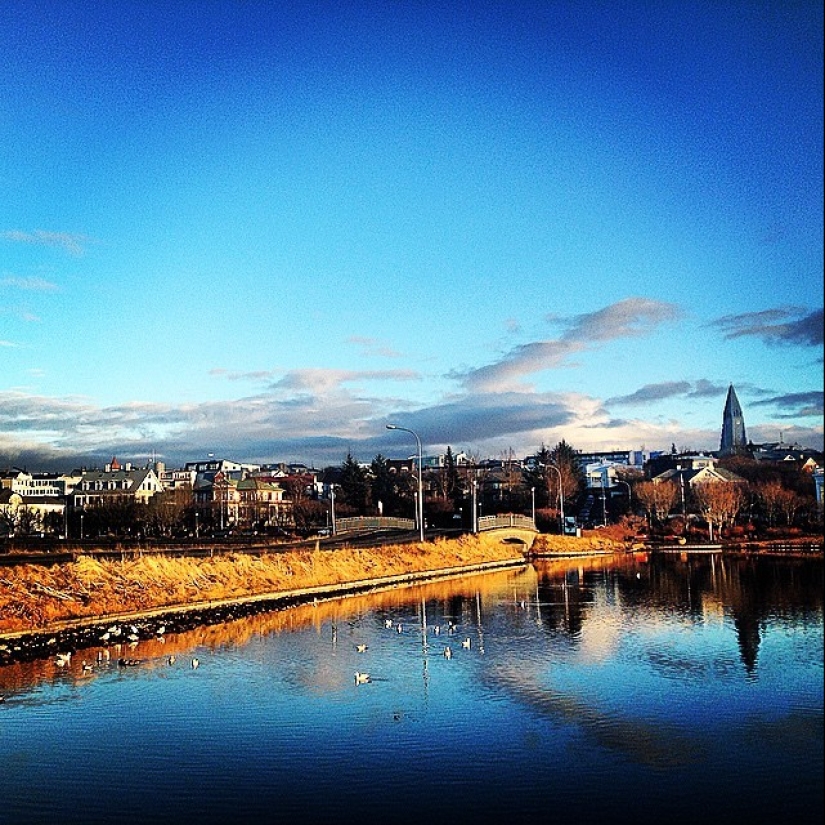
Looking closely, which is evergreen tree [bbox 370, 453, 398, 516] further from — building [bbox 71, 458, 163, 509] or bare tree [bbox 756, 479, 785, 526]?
bare tree [bbox 756, 479, 785, 526]

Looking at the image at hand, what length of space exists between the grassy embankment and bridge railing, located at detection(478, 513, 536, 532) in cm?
1714

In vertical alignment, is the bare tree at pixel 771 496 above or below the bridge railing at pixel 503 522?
above

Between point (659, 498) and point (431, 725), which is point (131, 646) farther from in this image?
point (659, 498)

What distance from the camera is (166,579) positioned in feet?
97.5

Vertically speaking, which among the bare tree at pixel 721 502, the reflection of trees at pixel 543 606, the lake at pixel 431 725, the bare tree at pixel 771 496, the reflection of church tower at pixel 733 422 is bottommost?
the reflection of trees at pixel 543 606

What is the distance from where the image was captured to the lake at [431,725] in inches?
395

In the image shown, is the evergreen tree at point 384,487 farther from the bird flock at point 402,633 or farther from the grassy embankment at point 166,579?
the bird flock at point 402,633

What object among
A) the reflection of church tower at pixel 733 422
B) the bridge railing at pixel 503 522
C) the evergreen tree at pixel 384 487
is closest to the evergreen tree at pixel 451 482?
the evergreen tree at pixel 384 487

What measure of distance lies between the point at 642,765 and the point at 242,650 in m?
12.5

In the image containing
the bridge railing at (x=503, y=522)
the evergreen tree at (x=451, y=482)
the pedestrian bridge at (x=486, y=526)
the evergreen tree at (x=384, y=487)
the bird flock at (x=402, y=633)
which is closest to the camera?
the bird flock at (x=402, y=633)

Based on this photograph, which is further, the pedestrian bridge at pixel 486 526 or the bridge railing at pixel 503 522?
the pedestrian bridge at pixel 486 526

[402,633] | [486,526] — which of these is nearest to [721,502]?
[486,526]

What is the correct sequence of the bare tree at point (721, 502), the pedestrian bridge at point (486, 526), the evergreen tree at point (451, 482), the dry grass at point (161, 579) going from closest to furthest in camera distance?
the dry grass at point (161, 579), the bare tree at point (721, 502), the pedestrian bridge at point (486, 526), the evergreen tree at point (451, 482)

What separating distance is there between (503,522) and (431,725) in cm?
5268
